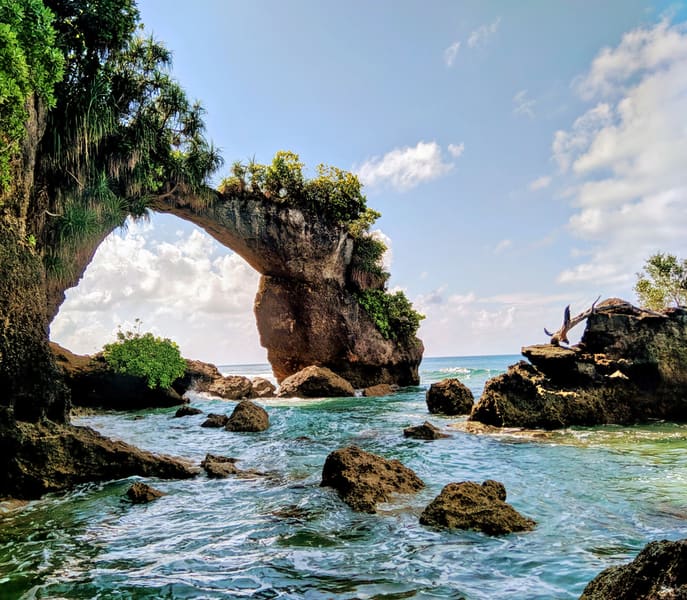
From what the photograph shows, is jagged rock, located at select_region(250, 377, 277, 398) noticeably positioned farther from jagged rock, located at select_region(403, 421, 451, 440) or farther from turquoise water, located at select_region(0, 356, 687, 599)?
turquoise water, located at select_region(0, 356, 687, 599)

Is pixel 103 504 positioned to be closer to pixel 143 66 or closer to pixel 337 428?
pixel 337 428

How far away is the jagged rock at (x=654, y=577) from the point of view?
190cm

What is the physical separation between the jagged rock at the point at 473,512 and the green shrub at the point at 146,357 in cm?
1542

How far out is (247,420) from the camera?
12.1 metres

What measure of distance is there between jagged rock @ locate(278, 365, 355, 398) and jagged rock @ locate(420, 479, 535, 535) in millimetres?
16145

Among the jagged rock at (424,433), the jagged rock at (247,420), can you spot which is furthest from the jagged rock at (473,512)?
the jagged rock at (247,420)

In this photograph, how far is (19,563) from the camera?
13.1 feet

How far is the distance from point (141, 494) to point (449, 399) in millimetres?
10925

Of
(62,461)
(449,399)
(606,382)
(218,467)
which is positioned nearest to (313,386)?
(449,399)

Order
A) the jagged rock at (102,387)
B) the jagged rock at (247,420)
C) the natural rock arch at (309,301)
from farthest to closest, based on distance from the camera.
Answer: the natural rock arch at (309,301) < the jagged rock at (102,387) < the jagged rock at (247,420)

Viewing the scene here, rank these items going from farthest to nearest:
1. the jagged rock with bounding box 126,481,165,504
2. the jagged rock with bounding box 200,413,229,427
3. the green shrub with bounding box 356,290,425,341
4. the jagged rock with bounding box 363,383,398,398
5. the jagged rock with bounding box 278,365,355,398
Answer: the green shrub with bounding box 356,290,425,341 → the jagged rock with bounding box 363,383,398,398 → the jagged rock with bounding box 278,365,355,398 → the jagged rock with bounding box 200,413,229,427 → the jagged rock with bounding box 126,481,165,504

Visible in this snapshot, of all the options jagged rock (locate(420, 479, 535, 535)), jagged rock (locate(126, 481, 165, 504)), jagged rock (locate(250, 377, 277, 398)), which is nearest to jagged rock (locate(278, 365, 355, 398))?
jagged rock (locate(250, 377, 277, 398))

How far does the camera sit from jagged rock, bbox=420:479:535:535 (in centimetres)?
457

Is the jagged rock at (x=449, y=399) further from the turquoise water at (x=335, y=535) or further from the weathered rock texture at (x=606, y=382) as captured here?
the turquoise water at (x=335, y=535)
